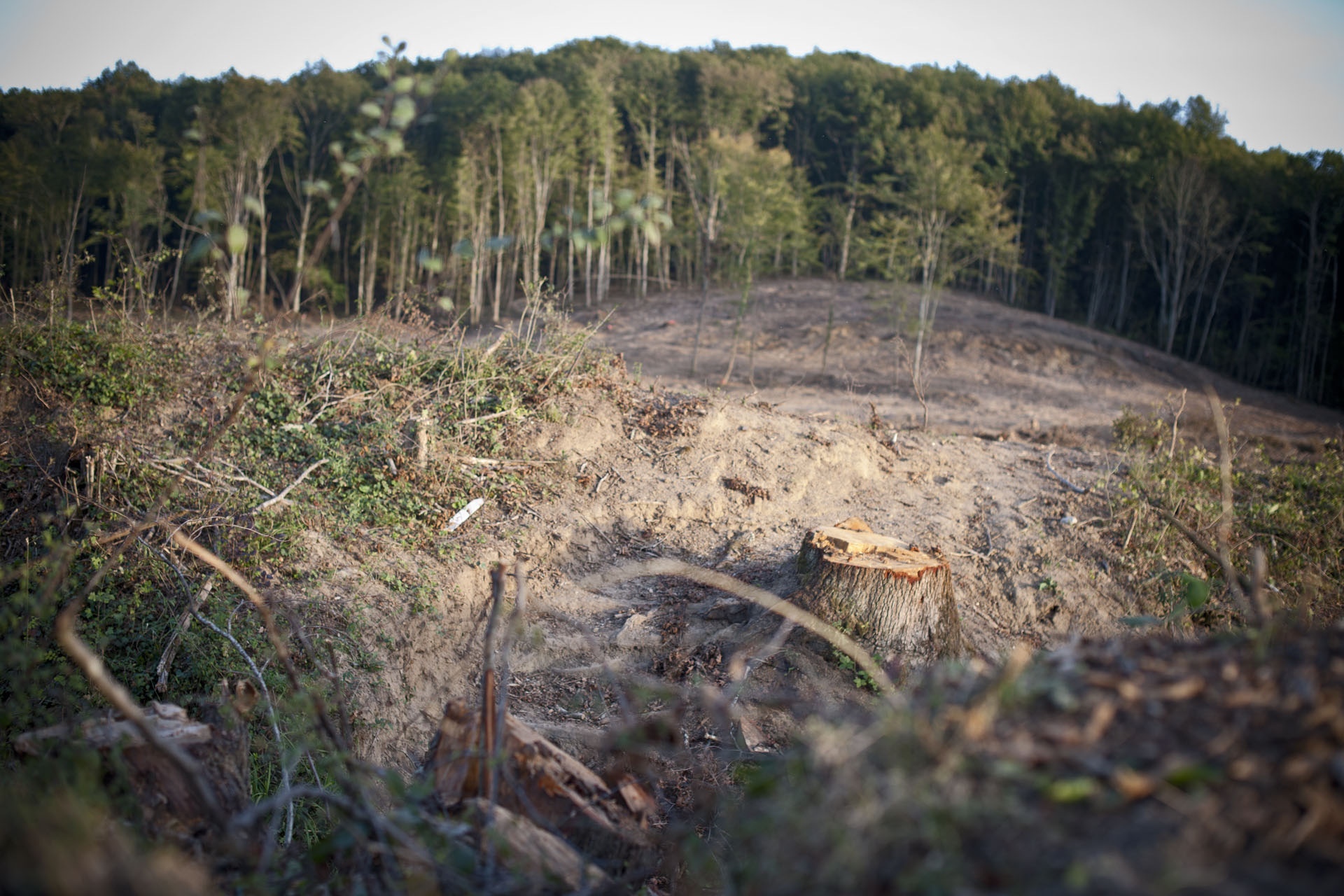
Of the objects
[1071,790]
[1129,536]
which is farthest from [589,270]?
[1071,790]

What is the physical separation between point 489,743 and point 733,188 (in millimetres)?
22953

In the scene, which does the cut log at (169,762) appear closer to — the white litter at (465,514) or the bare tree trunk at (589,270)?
the white litter at (465,514)

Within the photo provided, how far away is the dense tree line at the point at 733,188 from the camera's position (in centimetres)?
→ 2175

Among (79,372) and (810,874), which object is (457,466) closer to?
(79,372)

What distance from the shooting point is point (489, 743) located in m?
2.26

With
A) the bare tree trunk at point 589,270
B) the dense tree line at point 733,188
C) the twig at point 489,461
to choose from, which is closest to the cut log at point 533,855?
the twig at point 489,461

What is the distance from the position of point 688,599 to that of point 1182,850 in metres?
4.87

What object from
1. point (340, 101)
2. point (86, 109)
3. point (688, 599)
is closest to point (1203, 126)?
point (340, 101)

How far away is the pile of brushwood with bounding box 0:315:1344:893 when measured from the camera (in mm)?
1188

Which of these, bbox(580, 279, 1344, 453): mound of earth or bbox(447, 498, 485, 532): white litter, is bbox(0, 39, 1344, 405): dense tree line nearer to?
bbox(580, 279, 1344, 453): mound of earth

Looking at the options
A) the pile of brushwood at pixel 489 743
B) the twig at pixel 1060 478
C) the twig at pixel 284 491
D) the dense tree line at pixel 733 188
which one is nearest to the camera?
the pile of brushwood at pixel 489 743

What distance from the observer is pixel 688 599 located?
5.87m

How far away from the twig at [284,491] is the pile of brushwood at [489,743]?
0.04m

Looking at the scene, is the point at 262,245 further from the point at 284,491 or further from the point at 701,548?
the point at 701,548
